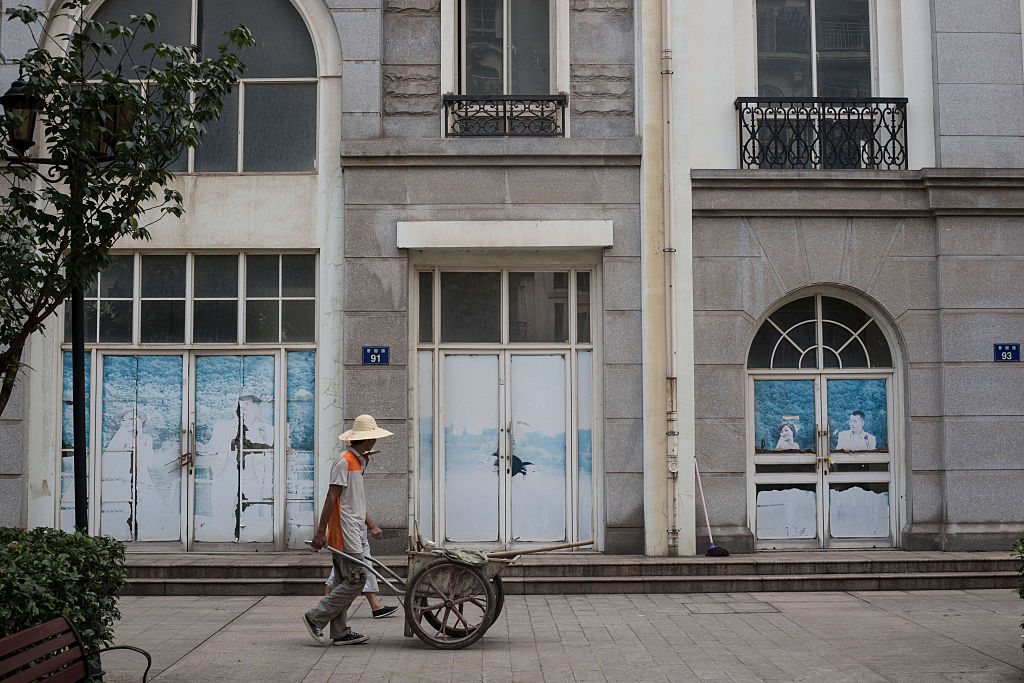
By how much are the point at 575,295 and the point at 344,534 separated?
5.55 meters

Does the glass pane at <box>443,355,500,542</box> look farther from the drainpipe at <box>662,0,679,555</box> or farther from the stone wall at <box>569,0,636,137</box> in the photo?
the stone wall at <box>569,0,636,137</box>

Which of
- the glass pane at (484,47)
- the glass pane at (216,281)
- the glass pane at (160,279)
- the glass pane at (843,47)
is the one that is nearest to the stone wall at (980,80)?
the glass pane at (843,47)

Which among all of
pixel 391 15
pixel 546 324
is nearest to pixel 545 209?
pixel 546 324

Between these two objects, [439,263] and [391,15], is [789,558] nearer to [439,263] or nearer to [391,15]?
[439,263]

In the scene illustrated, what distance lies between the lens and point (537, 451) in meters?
13.9

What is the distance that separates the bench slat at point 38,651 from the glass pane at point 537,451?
25.9 feet

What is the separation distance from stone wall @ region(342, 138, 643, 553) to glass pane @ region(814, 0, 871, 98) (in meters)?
2.77

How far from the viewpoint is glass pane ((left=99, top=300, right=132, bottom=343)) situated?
1379 centimetres

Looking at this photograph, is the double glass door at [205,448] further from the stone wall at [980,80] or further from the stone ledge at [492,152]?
the stone wall at [980,80]

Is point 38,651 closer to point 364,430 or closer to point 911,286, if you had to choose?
point 364,430

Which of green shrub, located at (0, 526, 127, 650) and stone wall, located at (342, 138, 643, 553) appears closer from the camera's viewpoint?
green shrub, located at (0, 526, 127, 650)

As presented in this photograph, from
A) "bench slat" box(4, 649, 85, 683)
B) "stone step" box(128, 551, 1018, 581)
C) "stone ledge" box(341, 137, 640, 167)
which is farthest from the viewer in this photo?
"stone ledge" box(341, 137, 640, 167)

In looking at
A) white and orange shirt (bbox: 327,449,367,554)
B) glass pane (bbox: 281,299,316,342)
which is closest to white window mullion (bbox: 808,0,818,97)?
glass pane (bbox: 281,299,316,342)

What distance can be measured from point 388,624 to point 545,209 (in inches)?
224
